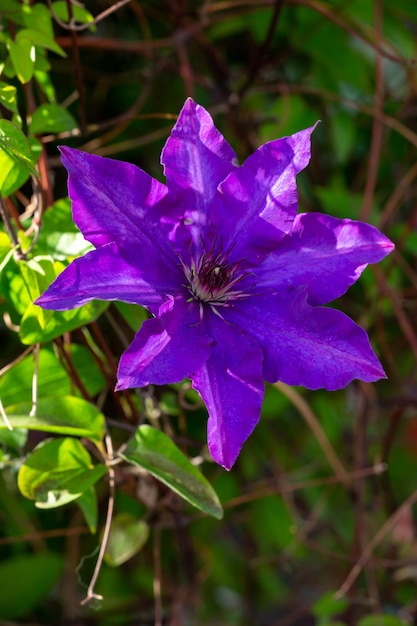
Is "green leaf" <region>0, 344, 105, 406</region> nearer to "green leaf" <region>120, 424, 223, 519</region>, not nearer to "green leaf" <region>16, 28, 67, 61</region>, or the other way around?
"green leaf" <region>120, 424, 223, 519</region>

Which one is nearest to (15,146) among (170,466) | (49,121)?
(49,121)

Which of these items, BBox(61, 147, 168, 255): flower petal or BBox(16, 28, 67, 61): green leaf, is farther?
BBox(16, 28, 67, 61): green leaf

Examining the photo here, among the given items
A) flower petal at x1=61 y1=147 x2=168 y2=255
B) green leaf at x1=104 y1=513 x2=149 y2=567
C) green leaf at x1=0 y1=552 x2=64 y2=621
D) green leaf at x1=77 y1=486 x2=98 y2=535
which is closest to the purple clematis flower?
flower petal at x1=61 y1=147 x2=168 y2=255

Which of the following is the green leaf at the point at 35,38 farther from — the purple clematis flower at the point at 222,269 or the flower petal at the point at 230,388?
the flower petal at the point at 230,388

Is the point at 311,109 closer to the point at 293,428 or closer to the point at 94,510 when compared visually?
the point at 293,428

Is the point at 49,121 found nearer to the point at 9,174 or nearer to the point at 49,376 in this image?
the point at 9,174

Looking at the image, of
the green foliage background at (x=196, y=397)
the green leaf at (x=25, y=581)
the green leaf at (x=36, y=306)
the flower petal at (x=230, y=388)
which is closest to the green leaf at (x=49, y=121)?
the green foliage background at (x=196, y=397)

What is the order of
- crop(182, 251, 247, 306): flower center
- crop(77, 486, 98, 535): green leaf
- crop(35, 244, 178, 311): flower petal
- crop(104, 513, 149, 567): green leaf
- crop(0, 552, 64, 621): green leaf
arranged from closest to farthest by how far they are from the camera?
1. crop(35, 244, 178, 311): flower petal
2. crop(182, 251, 247, 306): flower center
3. crop(77, 486, 98, 535): green leaf
4. crop(104, 513, 149, 567): green leaf
5. crop(0, 552, 64, 621): green leaf
